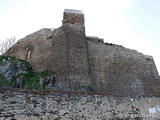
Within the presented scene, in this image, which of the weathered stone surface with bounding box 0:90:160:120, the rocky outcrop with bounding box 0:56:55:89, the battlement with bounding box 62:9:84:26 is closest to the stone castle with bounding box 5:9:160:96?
the battlement with bounding box 62:9:84:26

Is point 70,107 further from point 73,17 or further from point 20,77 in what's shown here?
point 73,17

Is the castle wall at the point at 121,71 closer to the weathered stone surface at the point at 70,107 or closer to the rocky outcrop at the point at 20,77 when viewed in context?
the rocky outcrop at the point at 20,77

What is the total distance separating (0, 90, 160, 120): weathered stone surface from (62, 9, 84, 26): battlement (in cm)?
822

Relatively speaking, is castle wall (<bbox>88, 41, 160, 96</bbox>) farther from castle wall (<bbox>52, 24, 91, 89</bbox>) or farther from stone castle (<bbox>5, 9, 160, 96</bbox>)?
castle wall (<bbox>52, 24, 91, 89</bbox>)

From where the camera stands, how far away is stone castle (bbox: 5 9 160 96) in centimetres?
997

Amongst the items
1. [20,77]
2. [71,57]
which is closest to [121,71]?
[71,57]

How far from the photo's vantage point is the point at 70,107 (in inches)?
168

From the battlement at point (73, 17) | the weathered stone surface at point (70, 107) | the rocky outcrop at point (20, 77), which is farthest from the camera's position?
the battlement at point (73, 17)

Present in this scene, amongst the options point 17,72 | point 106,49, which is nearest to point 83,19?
point 106,49

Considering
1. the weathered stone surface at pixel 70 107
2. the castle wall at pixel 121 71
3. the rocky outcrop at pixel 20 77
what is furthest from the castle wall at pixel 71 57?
the weathered stone surface at pixel 70 107

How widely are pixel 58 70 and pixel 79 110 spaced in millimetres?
5901

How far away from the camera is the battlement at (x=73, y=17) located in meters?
11.7

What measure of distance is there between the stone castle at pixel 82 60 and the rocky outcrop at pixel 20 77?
0.68 metres

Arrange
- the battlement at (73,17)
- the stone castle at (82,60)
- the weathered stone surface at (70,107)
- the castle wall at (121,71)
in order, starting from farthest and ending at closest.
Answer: the battlement at (73,17) → the castle wall at (121,71) → the stone castle at (82,60) → the weathered stone surface at (70,107)
